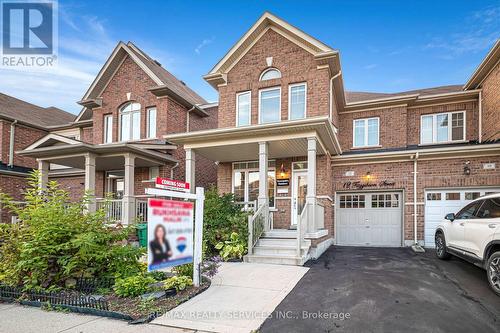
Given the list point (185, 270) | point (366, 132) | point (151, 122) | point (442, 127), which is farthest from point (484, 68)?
point (151, 122)

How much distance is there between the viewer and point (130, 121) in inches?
578

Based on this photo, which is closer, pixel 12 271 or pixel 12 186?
pixel 12 271

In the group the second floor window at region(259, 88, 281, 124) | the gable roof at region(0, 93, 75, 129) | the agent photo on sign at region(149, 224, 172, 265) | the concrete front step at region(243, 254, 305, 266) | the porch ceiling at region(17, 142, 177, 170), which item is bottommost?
the concrete front step at region(243, 254, 305, 266)

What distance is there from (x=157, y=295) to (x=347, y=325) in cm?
309

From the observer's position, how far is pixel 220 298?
16.9 ft

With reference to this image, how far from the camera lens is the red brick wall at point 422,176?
33.2ft

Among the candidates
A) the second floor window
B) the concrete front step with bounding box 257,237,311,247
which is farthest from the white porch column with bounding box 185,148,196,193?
the concrete front step with bounding box 257,237,311,247

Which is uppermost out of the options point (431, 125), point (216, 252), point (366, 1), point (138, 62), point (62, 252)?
point (366, 1)

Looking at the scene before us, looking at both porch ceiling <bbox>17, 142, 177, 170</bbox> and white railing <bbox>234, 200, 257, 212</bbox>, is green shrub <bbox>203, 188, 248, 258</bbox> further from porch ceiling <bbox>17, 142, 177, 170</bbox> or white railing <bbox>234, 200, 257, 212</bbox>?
porch ceiling <bbox>17, 142, 177, 170</bbox>

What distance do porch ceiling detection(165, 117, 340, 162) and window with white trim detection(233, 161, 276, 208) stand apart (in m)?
0.59

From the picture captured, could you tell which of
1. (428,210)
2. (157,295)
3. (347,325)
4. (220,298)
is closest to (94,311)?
(157,295)

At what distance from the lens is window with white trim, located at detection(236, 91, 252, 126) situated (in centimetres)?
1173

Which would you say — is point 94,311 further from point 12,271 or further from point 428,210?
point 428,210

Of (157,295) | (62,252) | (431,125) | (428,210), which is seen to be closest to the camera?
(157,295)
